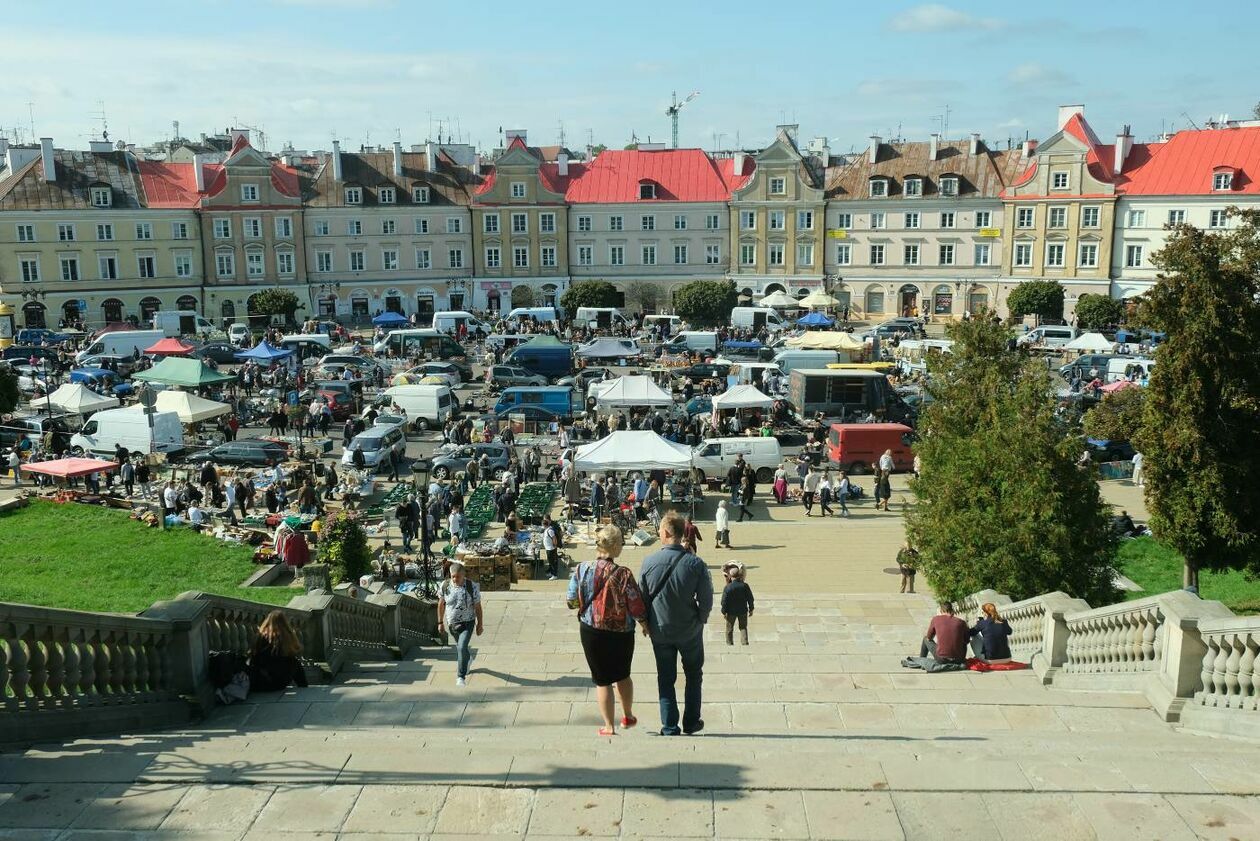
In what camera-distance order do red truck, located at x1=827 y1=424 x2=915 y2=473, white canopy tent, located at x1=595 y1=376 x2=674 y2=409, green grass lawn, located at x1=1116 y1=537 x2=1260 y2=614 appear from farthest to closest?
white canopy tent, located at x1=595 y1=376 x2=674 y2=409 → red truck, located at x1=827 y1=424 x2=915 y2=473 → green grass lawn, located at x1=1116 y1=537 x2=1260 y2=614

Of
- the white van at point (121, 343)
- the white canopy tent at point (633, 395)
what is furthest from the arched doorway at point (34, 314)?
the white canopy tent at point (633, 395)

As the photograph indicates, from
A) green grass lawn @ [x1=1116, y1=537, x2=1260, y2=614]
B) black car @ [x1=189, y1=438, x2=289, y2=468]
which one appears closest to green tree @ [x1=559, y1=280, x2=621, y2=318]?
black car @ [x1=189, y1=438, x2=289, y2=468]

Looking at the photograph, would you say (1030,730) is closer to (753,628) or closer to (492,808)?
(492,808)

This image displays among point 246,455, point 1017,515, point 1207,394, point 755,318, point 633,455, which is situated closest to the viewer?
point 1017,515

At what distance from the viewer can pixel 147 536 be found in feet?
88.6

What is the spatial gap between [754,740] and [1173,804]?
2.70 metres

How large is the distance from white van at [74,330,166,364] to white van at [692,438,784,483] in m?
32.0

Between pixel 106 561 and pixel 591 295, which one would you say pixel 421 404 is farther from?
pixel 591 295

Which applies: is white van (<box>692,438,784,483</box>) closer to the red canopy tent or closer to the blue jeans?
the blue jeans

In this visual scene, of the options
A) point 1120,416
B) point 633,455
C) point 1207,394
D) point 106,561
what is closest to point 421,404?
point 633,455

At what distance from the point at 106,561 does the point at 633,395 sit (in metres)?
19.5

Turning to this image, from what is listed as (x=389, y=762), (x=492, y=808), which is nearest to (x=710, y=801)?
(x=492, y=808)

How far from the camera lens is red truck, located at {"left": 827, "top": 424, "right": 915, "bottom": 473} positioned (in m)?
35.0

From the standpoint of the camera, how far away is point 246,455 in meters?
34.6
